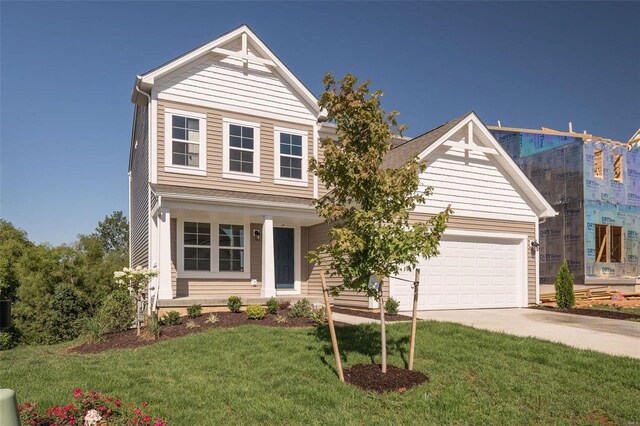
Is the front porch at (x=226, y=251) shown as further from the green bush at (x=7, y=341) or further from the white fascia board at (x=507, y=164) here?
the white fascia board at (x=507, y=164)

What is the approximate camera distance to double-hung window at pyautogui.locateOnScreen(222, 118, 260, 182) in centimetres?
1475

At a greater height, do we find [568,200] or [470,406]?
[568,200]

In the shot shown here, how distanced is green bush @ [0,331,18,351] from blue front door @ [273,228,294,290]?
24.0ft

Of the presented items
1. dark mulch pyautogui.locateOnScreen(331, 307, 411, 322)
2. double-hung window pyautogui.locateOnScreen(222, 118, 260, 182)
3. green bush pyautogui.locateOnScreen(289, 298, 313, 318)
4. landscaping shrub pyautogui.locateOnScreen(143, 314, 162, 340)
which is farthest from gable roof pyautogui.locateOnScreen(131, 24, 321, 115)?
green bush pyautogui.locateOnScreen(289, 298, 313, 318)

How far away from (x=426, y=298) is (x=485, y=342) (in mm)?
6030

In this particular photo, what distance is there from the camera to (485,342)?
841 centimetres

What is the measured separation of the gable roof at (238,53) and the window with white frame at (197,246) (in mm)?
4135

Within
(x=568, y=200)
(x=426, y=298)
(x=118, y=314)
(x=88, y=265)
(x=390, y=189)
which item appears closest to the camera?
(x=390, y=189)

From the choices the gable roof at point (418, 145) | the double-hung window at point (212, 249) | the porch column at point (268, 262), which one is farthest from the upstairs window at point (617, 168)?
the double-hung window at point (212, 249)

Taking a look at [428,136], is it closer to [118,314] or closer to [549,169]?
[118,314]

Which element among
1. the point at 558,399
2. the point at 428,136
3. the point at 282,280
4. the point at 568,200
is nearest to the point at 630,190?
the point at 568,200

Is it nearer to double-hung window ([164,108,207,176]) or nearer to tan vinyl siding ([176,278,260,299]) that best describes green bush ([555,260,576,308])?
tan vinyl siding ([176,278,260,299])

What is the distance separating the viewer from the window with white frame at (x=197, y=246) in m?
14.5

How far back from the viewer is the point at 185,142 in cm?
1418
